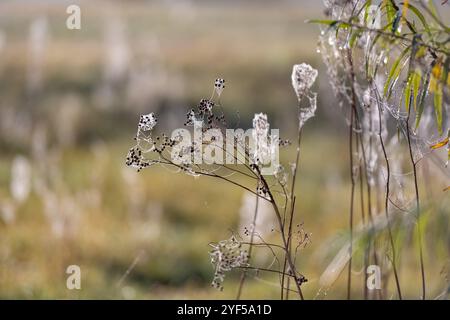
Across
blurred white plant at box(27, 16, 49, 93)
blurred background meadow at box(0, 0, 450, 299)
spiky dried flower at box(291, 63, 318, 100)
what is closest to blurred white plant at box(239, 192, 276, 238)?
blurred background meadow at box(0, 0, 450, 299)

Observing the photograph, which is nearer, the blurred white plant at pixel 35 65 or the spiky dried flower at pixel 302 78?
the spiky dried flower at pixel 302 78

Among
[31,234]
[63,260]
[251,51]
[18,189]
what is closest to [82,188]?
[31,234]

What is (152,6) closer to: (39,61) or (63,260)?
(39,61)

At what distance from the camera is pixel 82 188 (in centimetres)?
920

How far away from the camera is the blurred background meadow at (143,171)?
6.21 m

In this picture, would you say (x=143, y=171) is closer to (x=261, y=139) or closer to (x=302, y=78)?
(x=302, y=78)

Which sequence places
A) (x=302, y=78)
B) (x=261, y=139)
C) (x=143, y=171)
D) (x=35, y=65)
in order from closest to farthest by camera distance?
(x=261, y=139), (x=302, y=78), (x=143, y=171), (x=35, y=65)

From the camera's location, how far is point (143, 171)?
10172mm

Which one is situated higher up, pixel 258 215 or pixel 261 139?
→ pixel 258 215

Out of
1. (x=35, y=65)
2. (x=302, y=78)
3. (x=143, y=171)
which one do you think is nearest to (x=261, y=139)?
(x=302, y=78)

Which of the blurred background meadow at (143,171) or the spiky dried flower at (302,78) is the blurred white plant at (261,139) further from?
the blurred background meadow at (143,171)

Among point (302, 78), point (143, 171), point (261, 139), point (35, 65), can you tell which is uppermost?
point (35, 65)

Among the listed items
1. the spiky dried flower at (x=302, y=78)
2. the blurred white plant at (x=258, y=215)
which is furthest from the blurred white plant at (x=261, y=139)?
the blurred white plant at (x=258, y=215)
